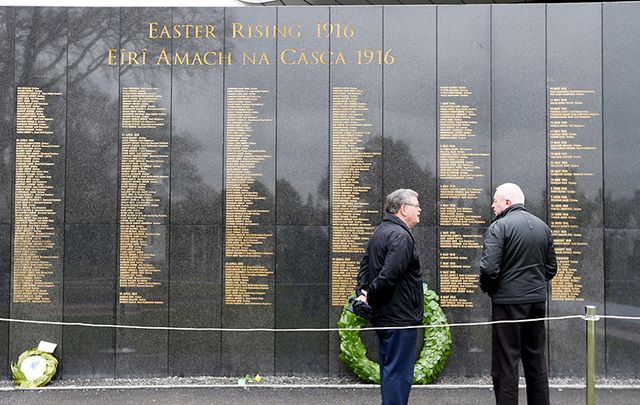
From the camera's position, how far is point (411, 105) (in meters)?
7.49

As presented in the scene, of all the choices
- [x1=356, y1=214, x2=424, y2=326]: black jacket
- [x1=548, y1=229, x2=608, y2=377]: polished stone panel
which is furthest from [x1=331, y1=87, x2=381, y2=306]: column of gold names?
[x1=548, y1=229, x2=608, y2=377]: polished stone panel

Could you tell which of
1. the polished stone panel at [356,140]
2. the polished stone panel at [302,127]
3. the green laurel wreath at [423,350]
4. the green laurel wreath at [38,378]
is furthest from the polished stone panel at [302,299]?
the green laurel wreath at [38,378]

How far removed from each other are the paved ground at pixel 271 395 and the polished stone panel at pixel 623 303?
0.41 meters

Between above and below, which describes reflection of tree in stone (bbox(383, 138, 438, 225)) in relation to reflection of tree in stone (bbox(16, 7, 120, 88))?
below

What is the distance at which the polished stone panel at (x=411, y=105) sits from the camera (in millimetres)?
7445

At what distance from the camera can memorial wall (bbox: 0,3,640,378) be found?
733 cm

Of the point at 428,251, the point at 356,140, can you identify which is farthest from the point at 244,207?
the point at 428,251

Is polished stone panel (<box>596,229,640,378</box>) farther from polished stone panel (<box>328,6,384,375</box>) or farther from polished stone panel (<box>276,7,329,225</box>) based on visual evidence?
polished stone panel (<box>276,7,329,225</box>)

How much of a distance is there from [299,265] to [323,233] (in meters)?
0.53

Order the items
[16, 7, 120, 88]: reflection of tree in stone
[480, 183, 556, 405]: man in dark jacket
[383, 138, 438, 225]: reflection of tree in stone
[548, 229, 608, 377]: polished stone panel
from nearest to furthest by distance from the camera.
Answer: [480, 183, 556, 405]: man in dark jacket < [548, 229, 608, 377]: polished stone panel < [383, 138, 438, 225]: reflection of tree in stone < [16, 7, 120, 88]: reflection of tree in stone

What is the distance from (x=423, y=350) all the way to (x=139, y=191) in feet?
13.9

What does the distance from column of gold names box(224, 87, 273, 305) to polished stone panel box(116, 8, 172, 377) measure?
0.83m

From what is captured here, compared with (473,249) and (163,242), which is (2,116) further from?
(473,249)

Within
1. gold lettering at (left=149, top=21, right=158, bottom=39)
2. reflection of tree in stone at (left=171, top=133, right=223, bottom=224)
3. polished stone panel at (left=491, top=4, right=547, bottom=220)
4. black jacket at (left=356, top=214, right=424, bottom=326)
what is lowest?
black jacket at (left=356, top=214, right=424, bottom=326)
